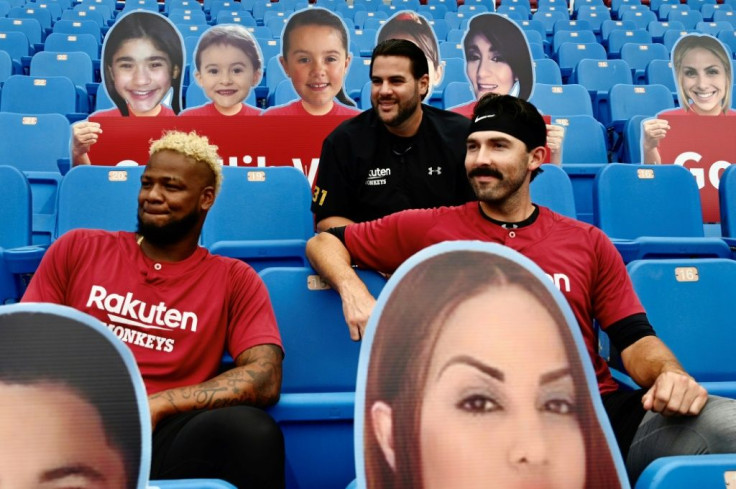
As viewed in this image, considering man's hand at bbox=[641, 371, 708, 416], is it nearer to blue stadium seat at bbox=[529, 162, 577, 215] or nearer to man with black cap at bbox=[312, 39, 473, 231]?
man with black cap at bbox=[312, 39, 473, 231]

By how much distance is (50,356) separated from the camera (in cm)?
64

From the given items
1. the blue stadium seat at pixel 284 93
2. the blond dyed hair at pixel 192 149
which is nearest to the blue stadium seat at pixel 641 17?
the blue stadium seat at pixel 284 93

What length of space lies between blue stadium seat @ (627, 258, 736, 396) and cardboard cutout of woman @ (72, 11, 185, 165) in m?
1.87

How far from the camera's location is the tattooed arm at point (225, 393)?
3.53ft

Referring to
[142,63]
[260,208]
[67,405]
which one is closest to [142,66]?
[142,63]

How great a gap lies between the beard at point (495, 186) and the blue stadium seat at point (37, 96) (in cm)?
270

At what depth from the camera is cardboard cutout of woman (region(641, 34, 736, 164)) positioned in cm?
290

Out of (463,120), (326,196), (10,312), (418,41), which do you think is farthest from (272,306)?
(418,41)

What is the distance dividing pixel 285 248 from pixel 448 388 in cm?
109

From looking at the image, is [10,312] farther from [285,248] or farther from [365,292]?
[285,248]

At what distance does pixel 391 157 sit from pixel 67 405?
1.27 metres

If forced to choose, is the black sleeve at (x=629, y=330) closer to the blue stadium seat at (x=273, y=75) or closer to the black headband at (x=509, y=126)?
the black headband at (x=509, y=126)

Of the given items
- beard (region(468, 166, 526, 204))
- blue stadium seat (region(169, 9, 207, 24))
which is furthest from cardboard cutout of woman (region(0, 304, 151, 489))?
blue stadium seat (region(169, 9, 207, 24))

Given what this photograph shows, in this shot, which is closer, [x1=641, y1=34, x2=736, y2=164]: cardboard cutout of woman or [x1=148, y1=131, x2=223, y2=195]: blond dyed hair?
[x1=148, y1=131, x2=223, y2=195]: blond dyed hair
